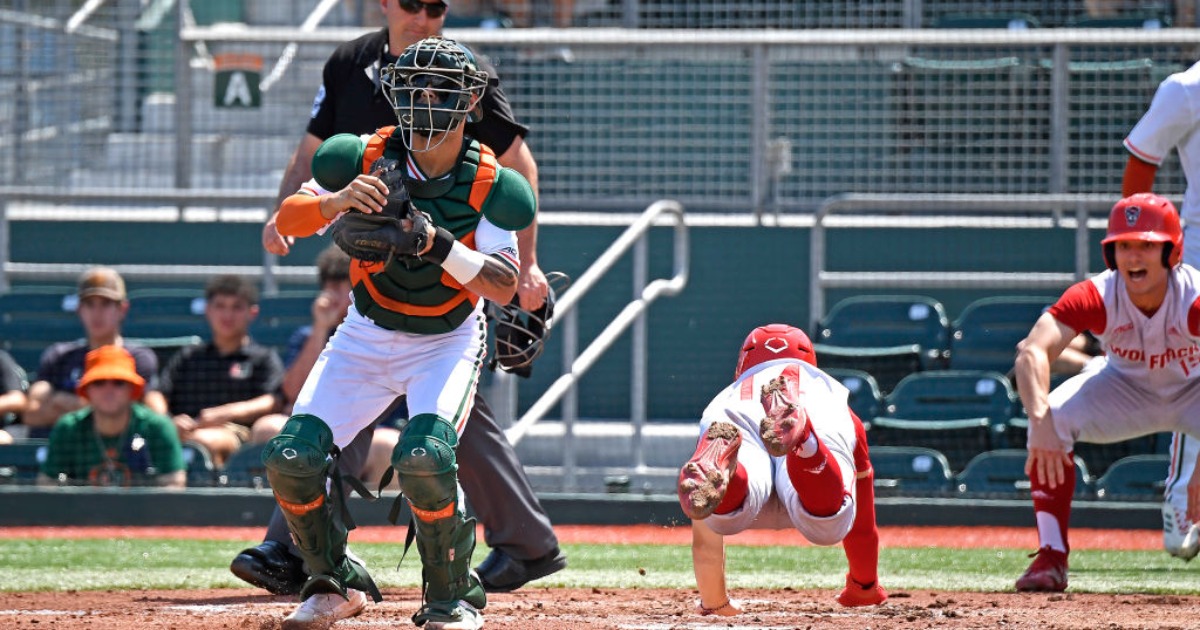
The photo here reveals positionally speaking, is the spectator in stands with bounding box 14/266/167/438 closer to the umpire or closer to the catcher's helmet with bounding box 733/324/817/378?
the umpire

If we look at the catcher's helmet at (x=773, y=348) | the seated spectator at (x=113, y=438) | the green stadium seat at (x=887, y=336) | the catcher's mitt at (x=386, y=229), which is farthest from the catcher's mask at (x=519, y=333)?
Answer: the green stadium seat at (x=887, y=336)

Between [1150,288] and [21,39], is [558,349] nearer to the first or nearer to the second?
[21,39]

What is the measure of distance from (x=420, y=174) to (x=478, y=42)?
544 cm

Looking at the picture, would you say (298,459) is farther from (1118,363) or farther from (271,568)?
(1118,363)

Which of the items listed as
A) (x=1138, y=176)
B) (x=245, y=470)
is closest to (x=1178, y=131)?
(x=1138, y=176)

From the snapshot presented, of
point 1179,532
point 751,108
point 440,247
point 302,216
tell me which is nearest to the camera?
point 440,247

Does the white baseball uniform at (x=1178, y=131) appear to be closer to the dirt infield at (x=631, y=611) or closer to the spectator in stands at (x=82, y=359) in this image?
the dirt infield at (x=631, y=611)

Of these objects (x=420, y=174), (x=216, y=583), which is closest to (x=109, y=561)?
(x=216, y=583)

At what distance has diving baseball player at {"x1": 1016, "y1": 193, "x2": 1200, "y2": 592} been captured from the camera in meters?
5.64

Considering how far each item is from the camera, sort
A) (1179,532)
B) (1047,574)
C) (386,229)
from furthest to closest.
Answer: (1179,532), (1047,574), (386,229)

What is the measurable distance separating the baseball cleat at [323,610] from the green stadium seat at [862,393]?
463 centimetres

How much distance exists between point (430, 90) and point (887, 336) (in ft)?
17.7

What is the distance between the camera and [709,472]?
420 centimetres

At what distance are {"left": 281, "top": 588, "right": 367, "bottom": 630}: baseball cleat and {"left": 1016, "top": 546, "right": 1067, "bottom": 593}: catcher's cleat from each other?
2416mm
